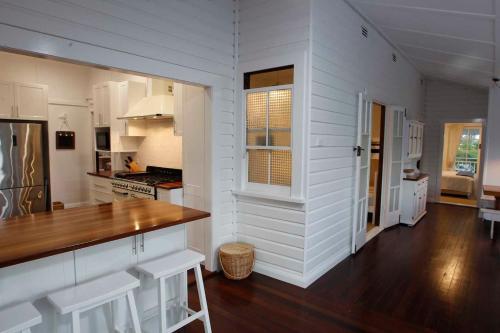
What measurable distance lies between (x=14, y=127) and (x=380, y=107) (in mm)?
5606

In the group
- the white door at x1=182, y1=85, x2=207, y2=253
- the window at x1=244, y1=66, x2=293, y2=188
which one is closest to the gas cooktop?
the white door at x1=182, y1=85, x2=207, y2=253

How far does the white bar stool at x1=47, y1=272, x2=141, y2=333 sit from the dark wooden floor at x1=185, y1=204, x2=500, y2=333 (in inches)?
35.3

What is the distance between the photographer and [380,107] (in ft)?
17.6

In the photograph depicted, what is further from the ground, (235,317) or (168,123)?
(168,123)

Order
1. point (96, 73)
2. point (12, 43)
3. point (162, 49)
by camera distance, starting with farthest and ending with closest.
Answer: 1. point (96, 73)
2. point (162, 49)
3. point (12, 43)

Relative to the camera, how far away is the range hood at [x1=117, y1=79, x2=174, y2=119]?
4.37 metres

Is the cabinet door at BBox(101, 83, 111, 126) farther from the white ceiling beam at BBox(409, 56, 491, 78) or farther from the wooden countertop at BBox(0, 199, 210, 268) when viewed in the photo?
the white ceiling beam at BBox(409, 56, 491, 78)

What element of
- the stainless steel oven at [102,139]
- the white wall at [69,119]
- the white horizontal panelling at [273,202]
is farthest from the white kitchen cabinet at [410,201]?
the white wall at [69,119]

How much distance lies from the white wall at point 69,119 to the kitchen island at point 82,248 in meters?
4.18

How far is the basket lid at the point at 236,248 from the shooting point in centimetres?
330

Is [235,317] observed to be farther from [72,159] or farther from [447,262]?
[72,159]

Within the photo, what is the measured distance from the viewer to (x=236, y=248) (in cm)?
343

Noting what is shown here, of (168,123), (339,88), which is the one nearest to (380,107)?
(339,88)

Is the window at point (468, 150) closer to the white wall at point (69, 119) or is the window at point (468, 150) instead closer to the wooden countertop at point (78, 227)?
the wooden countertop at point (78, 227)
